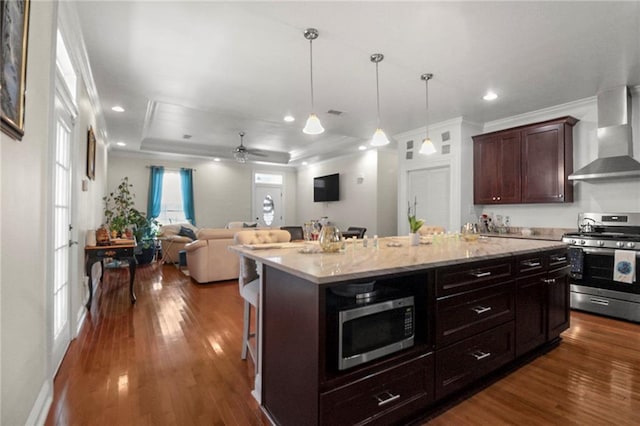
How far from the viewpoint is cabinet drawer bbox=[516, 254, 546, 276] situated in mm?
2320

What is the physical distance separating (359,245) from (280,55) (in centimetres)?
202

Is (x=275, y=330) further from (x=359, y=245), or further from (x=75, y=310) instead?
(x=75, y=310)

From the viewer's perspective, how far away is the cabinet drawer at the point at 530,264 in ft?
7.61

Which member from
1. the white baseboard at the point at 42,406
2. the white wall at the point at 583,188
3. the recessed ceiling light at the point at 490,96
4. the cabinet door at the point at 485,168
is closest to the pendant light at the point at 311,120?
the recessed ceiling light at the point at 490,96

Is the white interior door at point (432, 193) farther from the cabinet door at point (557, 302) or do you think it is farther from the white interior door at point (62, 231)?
the white interior door at point (62, 231)

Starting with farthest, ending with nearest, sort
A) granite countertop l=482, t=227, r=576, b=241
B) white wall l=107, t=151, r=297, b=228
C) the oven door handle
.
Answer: white wall l=107, t=151, r=297, b=228
granite countertop l=482, t=227, r=576, b=241
the oven door handle

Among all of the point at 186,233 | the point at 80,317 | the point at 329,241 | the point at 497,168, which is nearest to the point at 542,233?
the point at 497,168

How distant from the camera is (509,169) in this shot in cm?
475

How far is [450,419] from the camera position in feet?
5.84

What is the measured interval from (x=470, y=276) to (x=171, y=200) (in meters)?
8.53

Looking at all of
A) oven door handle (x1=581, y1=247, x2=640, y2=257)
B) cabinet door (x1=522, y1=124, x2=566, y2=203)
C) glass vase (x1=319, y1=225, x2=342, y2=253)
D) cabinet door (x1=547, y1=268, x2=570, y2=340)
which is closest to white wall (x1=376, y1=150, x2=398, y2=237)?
cabinet door (x1=522, y1=124, x2=566, y2=203)

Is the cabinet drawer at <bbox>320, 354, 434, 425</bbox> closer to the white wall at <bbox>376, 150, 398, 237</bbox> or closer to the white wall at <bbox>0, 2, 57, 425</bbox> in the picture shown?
the white wall at <bbox>0, 2, 57, 425</bbox>

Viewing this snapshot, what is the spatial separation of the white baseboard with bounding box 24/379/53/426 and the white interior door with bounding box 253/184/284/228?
795 cm

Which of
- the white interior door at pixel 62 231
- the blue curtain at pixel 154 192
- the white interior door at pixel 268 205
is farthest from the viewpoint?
the white interior door at pixel 268 205
